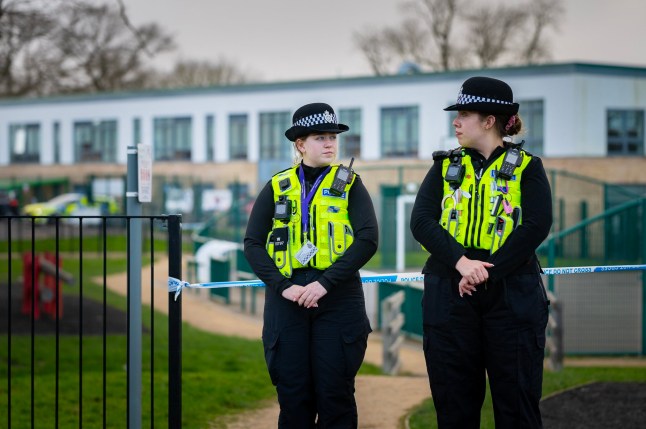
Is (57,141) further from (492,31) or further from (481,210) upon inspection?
(481,210)

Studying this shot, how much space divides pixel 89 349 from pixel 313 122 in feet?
26.9

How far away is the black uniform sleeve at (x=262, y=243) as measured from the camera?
4.61 metres

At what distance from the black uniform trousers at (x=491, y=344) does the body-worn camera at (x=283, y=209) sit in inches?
30.8

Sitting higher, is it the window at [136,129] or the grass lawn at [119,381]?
the window at [136,129]

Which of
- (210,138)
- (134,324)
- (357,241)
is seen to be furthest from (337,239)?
(210,138)

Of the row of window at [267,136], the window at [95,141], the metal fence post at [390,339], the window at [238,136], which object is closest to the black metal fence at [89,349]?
the metal fence post at [390,339]

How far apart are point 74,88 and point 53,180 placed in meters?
10.7

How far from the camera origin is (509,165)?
4.35m

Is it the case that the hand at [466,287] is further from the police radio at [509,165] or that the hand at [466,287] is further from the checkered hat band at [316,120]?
the checkered hat band at [316,120]

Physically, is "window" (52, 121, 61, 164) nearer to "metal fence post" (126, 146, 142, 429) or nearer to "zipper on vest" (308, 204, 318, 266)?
"metal fence post" (126, 146, 142, 429)

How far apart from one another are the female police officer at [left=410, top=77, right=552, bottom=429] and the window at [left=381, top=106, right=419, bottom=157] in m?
34.9

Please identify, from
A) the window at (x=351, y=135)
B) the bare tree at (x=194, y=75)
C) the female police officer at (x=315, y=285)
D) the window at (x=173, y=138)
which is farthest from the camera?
the bare tree at (x=194, y=75)

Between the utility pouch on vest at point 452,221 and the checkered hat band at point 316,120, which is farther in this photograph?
the checkered hat band at point 316,120

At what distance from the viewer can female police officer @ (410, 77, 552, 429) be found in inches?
169
